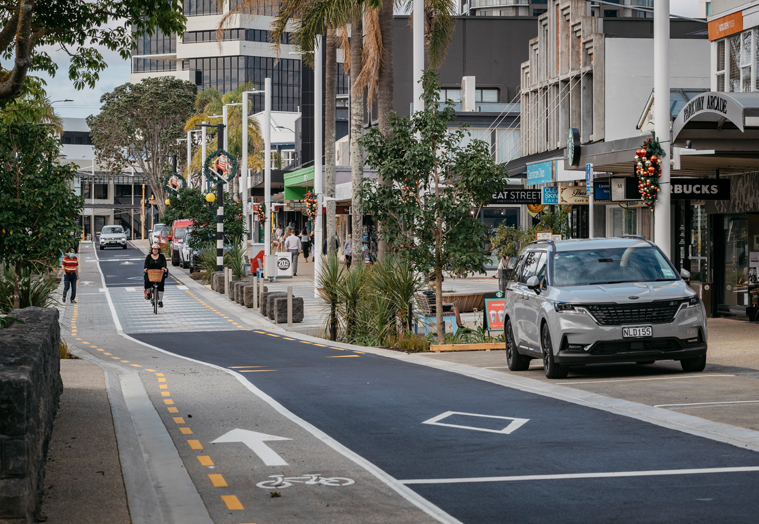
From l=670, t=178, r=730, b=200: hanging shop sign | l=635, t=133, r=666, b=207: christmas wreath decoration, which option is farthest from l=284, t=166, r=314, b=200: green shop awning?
l=635, t=133, r=666, b=207: christmas wreath decoration

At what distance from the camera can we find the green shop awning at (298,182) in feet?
181

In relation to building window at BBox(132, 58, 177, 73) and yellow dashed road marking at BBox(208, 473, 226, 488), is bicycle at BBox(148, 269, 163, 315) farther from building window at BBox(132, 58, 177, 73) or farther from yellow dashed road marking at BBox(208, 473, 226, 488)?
building window at BBox(132, 58, 177, 73)

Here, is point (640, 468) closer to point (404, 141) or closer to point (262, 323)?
point (404, 141)

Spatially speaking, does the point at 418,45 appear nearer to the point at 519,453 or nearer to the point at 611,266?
the point at 611,266

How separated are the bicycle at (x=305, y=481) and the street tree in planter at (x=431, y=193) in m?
11.9

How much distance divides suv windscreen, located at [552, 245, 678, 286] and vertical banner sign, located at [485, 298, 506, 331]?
5859 mm

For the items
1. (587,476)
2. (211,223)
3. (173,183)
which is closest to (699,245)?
(587,476)

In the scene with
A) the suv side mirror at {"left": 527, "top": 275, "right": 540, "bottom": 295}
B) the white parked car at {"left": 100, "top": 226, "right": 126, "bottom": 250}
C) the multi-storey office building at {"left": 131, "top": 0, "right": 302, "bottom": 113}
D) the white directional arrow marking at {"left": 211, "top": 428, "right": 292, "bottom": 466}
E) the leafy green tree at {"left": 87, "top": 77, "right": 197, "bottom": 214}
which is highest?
the multi-storey office building at {"left": 131, "top": 0, "right": 302, "bottom": 113}

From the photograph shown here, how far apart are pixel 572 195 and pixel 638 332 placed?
1855 cm

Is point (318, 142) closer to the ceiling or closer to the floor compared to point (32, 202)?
closer to the ceiling

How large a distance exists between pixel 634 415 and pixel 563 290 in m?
3.41

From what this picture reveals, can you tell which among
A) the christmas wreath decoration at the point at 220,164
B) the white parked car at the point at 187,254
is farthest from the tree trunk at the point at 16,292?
the white parked car at the point at 187,254

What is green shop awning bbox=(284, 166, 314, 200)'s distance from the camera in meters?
55.2

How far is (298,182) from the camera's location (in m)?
58.3
